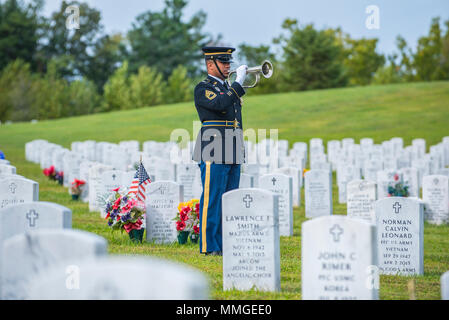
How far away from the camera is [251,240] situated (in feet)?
19.4

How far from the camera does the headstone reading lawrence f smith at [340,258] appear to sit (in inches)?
193

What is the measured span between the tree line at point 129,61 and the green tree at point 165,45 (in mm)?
92

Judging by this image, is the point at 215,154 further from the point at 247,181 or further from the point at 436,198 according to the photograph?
the point at 436,198

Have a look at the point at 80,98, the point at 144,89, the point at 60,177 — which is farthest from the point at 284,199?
the point at 80,98

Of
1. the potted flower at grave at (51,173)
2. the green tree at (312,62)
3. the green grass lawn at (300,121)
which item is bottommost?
the potted flower at grave at (51,173)

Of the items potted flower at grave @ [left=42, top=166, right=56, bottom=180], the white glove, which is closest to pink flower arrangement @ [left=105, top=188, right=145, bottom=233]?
the white glove

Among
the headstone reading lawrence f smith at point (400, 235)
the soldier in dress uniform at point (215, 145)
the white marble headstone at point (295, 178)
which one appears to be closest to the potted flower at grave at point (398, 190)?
the white marble headstone at point (295, 178)

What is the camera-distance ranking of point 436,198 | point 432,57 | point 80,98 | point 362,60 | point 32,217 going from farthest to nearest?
point 362,60
point 432,57
point 80,98
point 436,198
point 32,217

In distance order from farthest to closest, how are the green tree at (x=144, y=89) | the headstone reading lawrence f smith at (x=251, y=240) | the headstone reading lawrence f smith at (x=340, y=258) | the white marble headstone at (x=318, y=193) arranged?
the green tree at (x=144, y=89) < the white marble headstone at (x=318, y=193) < the headstone reading lawrence f smith at (x=251, y=240) < the headstone reading lawrence f smith at (x=340, y=258)

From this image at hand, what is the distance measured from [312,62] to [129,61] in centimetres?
1679

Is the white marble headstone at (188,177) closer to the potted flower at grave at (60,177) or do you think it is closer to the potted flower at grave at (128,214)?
the potted flower at grave at (128,214)

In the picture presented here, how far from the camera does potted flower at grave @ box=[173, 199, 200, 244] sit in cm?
862

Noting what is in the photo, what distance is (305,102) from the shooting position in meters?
43.8
